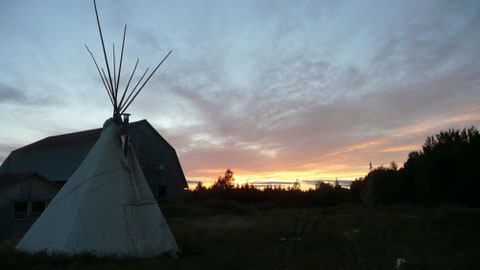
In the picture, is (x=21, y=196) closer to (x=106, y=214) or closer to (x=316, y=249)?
(x=106, y=214)

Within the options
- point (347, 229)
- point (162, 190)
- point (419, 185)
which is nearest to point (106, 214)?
point (347, 229)

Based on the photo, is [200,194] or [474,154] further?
[200,194]

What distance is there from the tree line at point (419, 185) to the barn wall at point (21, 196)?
1834cm

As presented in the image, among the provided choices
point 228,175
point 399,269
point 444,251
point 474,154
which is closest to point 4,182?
point 399,269

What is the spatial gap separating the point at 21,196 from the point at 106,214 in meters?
11.3

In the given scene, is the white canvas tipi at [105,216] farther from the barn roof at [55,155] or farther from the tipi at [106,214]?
the barn roof at [55,155]

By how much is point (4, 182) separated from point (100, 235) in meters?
11.4

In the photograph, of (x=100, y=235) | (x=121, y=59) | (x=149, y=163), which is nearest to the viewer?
(x=100, y=235)

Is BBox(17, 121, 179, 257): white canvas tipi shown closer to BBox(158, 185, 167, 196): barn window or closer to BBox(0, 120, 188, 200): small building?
BBox(0, 120, 188, 200): small building

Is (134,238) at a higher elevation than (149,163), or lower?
lower

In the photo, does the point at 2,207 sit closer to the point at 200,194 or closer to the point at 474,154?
the point at 200,194

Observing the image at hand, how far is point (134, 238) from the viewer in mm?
8117

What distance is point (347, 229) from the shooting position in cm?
1416

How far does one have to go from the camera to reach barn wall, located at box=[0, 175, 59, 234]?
Result: 15.8 meters
